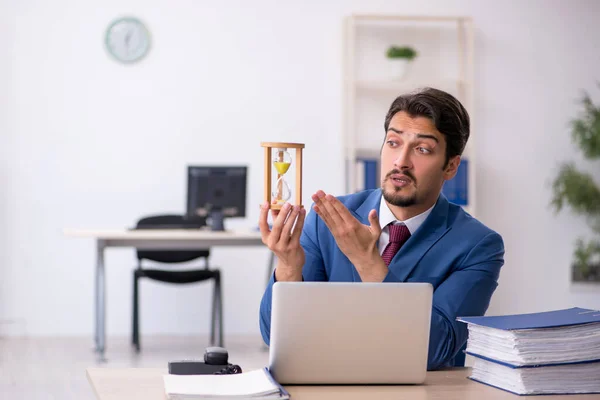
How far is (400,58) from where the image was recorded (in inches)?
242

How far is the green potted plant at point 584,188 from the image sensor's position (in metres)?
6.21

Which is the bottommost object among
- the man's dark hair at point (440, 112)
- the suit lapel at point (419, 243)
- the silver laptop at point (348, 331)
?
the silver laptop at point (348, 331)

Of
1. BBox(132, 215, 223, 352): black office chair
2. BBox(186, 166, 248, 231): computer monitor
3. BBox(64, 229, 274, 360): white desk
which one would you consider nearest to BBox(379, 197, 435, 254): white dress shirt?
BBox(64, 229, 274, 360): white desk

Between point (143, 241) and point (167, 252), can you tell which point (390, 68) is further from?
point (143, 241)

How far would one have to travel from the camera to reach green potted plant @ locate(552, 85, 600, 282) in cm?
621

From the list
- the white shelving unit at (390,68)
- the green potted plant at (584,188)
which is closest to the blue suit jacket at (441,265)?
the white shelving unit at (390,68)

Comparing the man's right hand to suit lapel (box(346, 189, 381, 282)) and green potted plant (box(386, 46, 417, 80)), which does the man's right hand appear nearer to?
suit lapel (box(346, 189, 381, 282))

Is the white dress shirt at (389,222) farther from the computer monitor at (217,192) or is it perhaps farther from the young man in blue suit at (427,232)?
the computer monitor at (217,192)

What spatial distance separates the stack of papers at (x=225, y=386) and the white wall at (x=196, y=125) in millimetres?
4652

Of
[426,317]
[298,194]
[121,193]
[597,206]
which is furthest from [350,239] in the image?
[597,206]

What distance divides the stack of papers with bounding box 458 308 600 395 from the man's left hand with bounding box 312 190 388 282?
0.87 ft

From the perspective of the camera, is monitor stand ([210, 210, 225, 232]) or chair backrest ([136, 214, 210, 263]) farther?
chair backrest ([136, 214, 210, 263])

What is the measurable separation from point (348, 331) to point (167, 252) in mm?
4354

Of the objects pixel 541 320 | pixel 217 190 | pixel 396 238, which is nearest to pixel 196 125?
pixel 217 190
